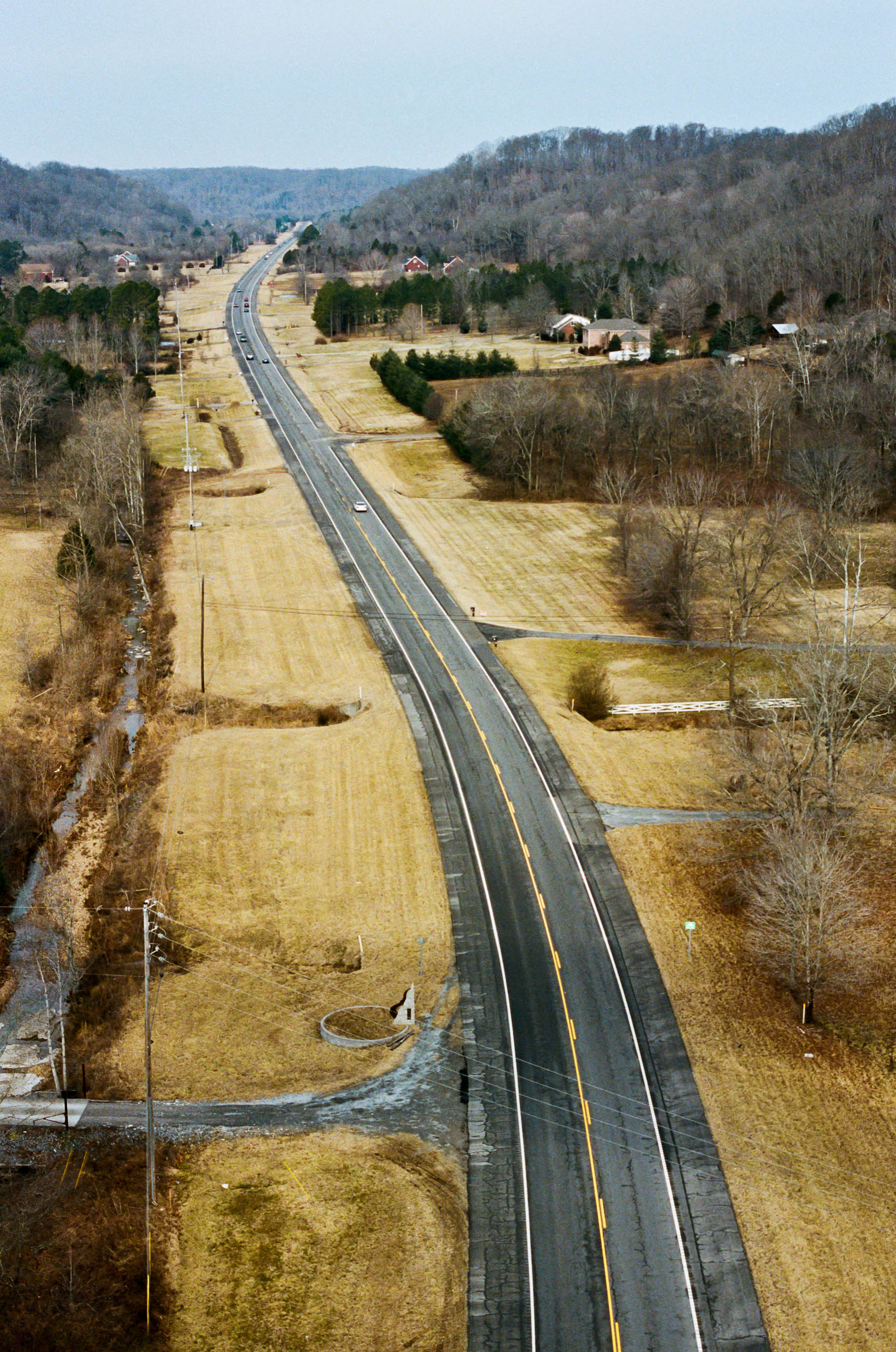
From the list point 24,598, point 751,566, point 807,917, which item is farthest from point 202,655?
point 807,917

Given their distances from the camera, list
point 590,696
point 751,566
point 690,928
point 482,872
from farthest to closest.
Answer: point 751,566 → point 590,696 → point 482,872 → point 690,928

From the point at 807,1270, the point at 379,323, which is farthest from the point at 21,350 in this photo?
the point at 807,1270

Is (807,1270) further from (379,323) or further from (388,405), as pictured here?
(379,323)

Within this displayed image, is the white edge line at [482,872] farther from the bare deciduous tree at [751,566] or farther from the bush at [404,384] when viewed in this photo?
the bush at [404,384]

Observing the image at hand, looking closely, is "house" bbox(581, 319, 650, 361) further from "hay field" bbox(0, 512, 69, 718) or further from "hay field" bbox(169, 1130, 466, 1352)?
"hay field" bbox(169, 1130, 466, 1352)

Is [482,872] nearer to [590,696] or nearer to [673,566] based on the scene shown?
[590,696]

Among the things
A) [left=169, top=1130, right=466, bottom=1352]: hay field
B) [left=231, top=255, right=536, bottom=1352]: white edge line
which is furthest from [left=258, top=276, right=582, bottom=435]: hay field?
[left=169, top=1130, right=466, bottom=1352]: hay field
